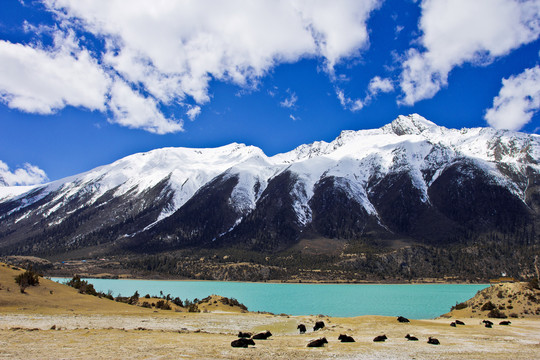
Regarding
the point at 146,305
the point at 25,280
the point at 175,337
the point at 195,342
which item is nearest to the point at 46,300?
the point at 25,280

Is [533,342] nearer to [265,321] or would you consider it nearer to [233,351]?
[233,351]

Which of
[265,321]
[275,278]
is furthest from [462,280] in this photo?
[265,321]

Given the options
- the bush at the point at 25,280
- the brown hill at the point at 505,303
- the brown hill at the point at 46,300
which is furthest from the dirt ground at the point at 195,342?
the brown hill at the point at 505,303

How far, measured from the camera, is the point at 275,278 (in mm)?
164250

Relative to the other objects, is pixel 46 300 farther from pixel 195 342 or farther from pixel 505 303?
pixel 505 303

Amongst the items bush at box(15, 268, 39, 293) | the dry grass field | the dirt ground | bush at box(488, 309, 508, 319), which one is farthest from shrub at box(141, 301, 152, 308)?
bush at box(488, 309, 508, 319)

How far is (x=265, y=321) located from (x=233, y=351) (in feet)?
63.5

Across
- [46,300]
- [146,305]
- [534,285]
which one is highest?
[534,285]

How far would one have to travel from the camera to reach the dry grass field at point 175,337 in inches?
685

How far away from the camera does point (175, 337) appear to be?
22.5 meters

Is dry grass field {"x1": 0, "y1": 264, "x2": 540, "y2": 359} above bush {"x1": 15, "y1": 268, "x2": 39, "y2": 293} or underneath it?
underneath

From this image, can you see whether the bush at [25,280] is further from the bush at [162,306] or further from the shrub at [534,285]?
the shrub at [534,285]

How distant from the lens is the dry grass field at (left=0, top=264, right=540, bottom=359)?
17.4 metres

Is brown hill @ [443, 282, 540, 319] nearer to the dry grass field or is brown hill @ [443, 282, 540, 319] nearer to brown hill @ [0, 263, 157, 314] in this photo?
the dry grass field
